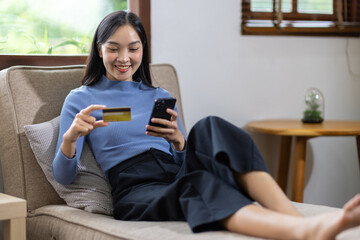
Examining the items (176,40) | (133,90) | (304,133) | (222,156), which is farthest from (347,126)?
(222,156)

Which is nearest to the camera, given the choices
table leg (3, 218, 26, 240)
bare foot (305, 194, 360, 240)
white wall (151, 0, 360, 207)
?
bare foot (305, 194, 360, 240)

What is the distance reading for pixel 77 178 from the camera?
1.86m

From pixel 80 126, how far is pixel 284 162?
5.01 ft

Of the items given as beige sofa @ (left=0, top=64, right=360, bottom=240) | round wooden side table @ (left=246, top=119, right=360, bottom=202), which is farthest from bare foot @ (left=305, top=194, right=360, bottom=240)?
round wooden side table @ (left=246, top=119, right=360, bottom=202)

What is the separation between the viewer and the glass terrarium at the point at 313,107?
2799 millimetres

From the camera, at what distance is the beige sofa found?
5.81ft

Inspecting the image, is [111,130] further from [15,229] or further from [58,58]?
[58,58]

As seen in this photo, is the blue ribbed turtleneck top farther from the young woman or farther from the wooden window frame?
the wooden window frame

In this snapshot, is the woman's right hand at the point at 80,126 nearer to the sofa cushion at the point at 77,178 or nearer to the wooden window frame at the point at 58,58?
the sofa cushion at the point at 77,178

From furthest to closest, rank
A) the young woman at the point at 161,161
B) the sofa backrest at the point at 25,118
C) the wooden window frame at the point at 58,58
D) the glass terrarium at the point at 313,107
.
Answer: the glass terrarium at the point at 313,107, the wooden window frame at the point at 58,58, the sofa backrest at the point at 25,118, the young woman at the point at 161,161

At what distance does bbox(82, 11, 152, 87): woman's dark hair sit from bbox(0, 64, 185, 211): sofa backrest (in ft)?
0.36

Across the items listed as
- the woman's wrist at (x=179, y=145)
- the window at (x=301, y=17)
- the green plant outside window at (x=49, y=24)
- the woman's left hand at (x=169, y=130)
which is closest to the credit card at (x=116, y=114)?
the woman's left hand at (x=169, y=130)

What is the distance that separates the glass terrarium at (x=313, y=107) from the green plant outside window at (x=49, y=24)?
1000mm

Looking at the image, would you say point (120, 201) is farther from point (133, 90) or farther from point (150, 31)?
point (150, 31)
